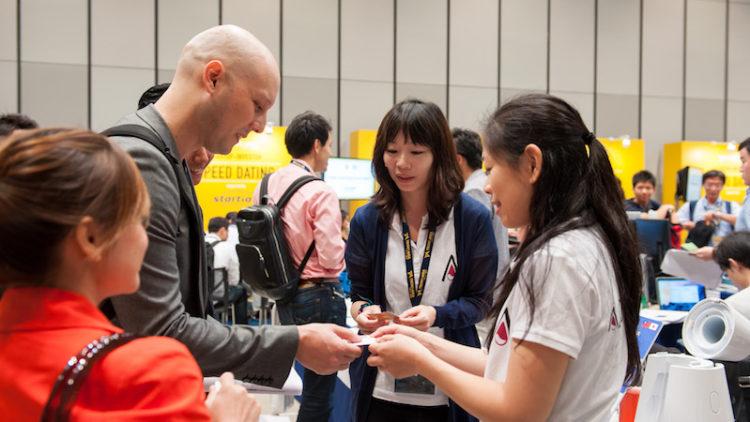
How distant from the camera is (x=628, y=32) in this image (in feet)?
42.0

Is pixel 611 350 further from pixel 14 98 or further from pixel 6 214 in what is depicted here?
pixel 14 98

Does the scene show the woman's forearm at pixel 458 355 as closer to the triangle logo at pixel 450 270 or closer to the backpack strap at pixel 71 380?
the triangle logo at pixel 450 270

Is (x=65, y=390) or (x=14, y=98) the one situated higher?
(x=14, y=98)

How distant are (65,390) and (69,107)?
10202mm

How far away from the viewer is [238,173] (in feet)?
32.1

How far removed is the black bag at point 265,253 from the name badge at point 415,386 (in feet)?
4.25

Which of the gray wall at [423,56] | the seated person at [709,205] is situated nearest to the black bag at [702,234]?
the seated person at [709,205]

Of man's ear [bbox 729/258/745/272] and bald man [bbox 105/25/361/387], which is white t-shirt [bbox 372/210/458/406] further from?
man's ear [bbox 729/258/745/272]

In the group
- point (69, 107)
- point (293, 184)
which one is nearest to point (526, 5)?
point (69, 107)

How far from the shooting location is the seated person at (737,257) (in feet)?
13.4

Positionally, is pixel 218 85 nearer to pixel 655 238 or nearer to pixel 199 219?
pixel 199 219

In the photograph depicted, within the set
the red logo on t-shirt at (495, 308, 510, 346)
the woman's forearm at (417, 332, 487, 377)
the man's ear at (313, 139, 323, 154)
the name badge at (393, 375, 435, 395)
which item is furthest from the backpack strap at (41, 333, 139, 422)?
the man's ear at (313, 139, 323, 154)

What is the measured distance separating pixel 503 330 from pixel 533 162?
362 mm

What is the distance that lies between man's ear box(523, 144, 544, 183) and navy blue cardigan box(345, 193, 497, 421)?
91 cm
